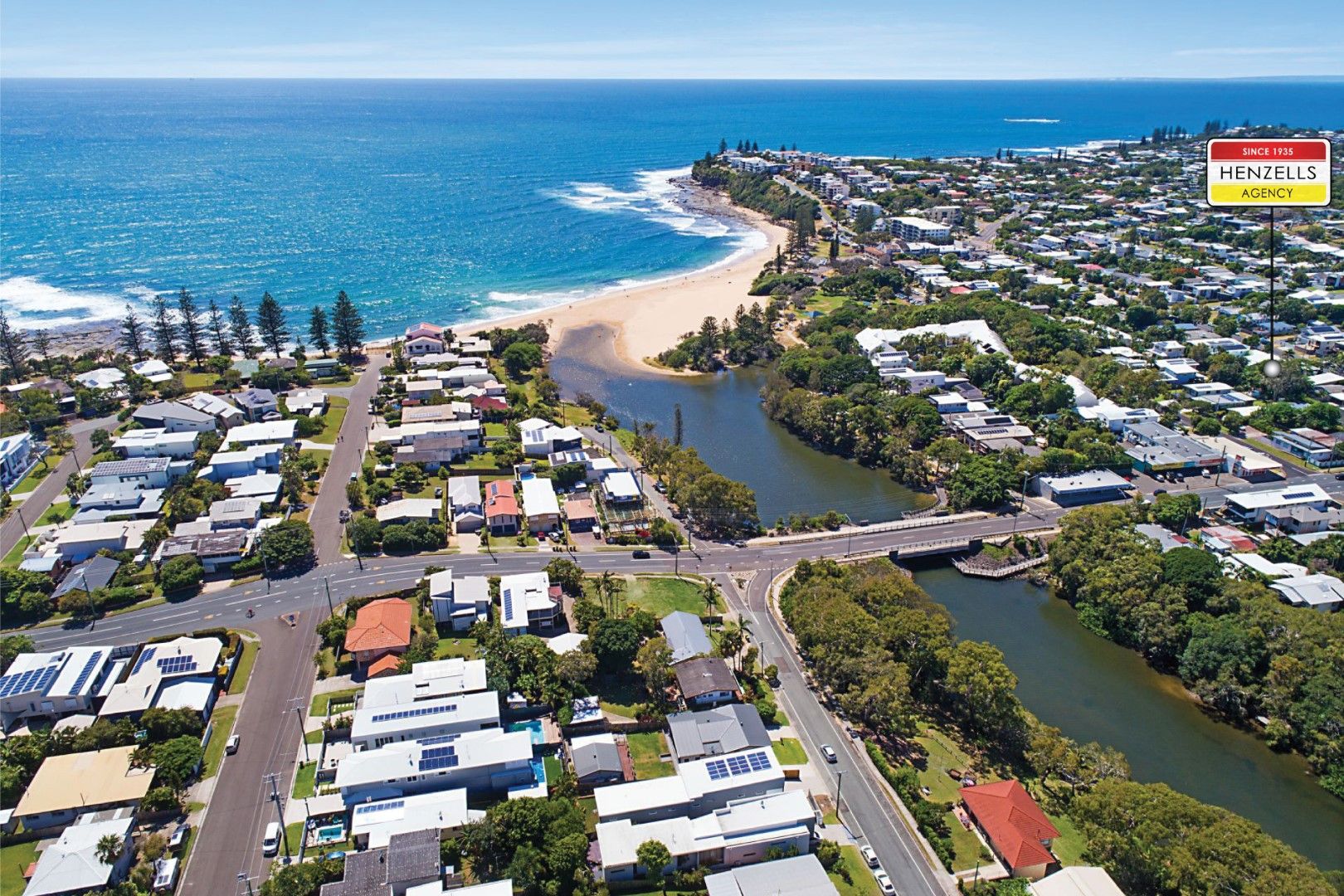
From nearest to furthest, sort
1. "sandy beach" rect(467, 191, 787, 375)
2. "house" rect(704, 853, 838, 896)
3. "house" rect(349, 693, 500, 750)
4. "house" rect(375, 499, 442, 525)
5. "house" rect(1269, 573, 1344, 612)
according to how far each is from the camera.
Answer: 1. "house" rect(704, 853, 838, 896)
2. "house" rect(349, 693, 500, 750)
3. "house" rect(1269, 573, 1344, 612)
4. "house" rect(375, 499, 442, 525)
5. "sandy beach" rect(467, 191, 787, 375)

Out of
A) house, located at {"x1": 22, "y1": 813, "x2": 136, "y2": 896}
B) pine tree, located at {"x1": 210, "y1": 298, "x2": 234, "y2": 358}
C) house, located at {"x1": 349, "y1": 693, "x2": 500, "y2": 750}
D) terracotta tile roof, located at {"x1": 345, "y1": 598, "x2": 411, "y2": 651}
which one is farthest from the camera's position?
pine tree, located at {"x1": 210, "y1": 298, "x2": 234, "y2": 358}

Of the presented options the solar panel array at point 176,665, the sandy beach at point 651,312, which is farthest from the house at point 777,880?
the sandy beach at point 651,312

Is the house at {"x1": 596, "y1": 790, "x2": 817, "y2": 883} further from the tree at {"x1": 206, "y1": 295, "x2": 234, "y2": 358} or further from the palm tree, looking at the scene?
the tree at {"x1": 206, "y1": 295, "x2": 234, "y2": 358}

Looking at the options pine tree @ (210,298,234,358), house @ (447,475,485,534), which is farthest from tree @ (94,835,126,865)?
pine tree @ (210,298,234,358)

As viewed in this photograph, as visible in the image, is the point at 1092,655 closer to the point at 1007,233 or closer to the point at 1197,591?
the point at 1197,591

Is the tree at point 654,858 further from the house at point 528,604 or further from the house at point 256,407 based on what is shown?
the house at point 256,407

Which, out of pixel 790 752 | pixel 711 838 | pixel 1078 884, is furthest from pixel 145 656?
pixel 1078 884

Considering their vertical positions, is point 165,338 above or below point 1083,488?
above

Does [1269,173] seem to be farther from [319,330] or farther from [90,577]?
[319,330]
